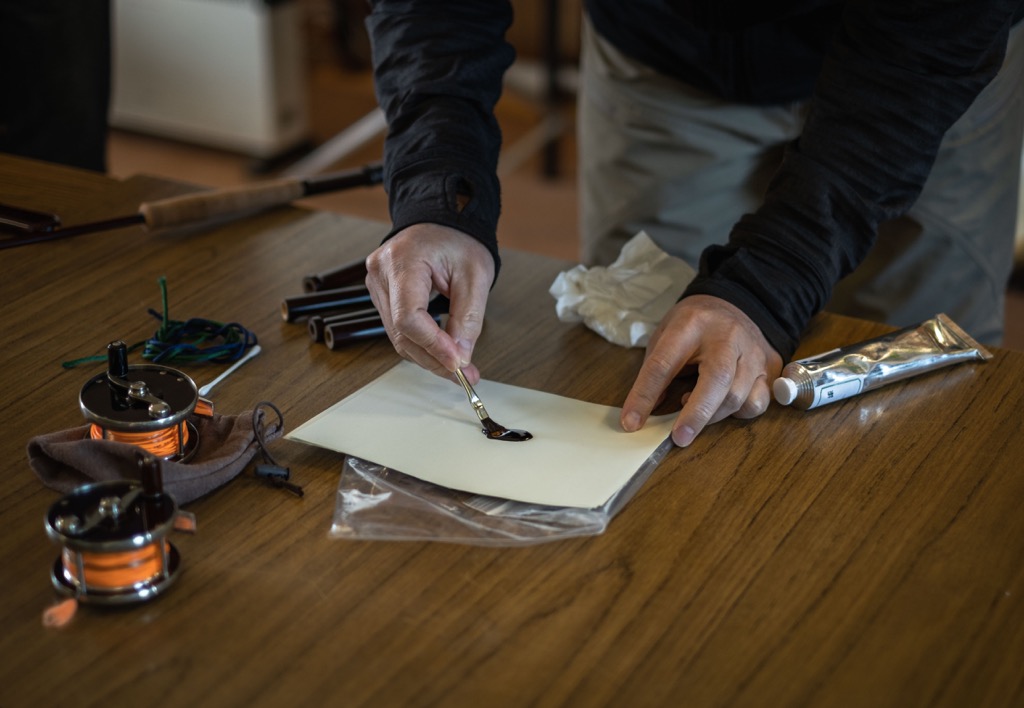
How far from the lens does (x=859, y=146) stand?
1049 mm

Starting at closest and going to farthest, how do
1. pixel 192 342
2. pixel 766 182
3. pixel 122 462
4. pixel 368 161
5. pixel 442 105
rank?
pixel 122 462, pixel 192 342, pixel 442 105, pixel 766 182, pixel 368 161

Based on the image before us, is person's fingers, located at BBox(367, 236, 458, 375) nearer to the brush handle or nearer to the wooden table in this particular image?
the wooden table

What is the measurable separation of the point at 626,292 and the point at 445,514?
36 cm

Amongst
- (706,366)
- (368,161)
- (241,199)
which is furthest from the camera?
(368,161)

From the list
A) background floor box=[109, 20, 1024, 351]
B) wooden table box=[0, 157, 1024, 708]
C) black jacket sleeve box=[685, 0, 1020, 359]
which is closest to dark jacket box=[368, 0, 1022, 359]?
black jacket sleeve box=[685, 0, 1020, 359]

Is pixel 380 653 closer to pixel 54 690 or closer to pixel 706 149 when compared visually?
pixel 54 690

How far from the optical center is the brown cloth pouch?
2.64ft

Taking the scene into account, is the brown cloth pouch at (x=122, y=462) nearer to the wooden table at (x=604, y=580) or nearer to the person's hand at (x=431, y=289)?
the wooden table at (x=604, y=580)

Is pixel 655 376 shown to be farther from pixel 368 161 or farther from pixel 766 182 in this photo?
pixel 368 161

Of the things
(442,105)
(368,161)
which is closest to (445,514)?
(442,105)

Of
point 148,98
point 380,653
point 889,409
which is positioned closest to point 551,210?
point 148,98

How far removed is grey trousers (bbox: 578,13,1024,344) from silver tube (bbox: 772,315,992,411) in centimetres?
35

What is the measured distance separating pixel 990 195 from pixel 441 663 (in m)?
0.99

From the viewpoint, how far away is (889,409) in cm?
95
